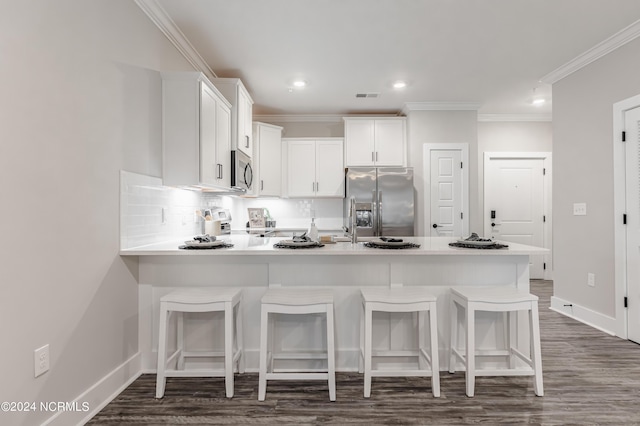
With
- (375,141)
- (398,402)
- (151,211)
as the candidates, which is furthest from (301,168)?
(398,402)

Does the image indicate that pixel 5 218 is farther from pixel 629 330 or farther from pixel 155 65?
pixel 629 330

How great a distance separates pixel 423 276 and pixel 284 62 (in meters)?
2.48

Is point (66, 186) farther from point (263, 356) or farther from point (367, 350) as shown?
point (367, 350)

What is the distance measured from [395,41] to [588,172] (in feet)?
7.74

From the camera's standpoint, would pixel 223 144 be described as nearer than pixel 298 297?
No

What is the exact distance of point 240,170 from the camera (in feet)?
11.7

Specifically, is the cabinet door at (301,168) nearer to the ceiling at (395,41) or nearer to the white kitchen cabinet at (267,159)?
the white kitchen cabinet at (267,159)

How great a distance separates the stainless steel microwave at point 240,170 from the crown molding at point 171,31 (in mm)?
946

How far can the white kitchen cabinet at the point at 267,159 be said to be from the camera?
15.5ft

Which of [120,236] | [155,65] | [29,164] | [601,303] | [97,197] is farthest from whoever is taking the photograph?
[601,303]

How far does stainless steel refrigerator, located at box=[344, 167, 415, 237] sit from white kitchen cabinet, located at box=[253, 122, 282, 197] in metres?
1.18

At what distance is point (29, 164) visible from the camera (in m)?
1.42

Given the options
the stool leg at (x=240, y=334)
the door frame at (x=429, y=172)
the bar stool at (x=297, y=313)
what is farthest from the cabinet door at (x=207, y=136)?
the door frame at (x=429, y=172)

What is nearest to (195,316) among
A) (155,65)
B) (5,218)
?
(5,218)
